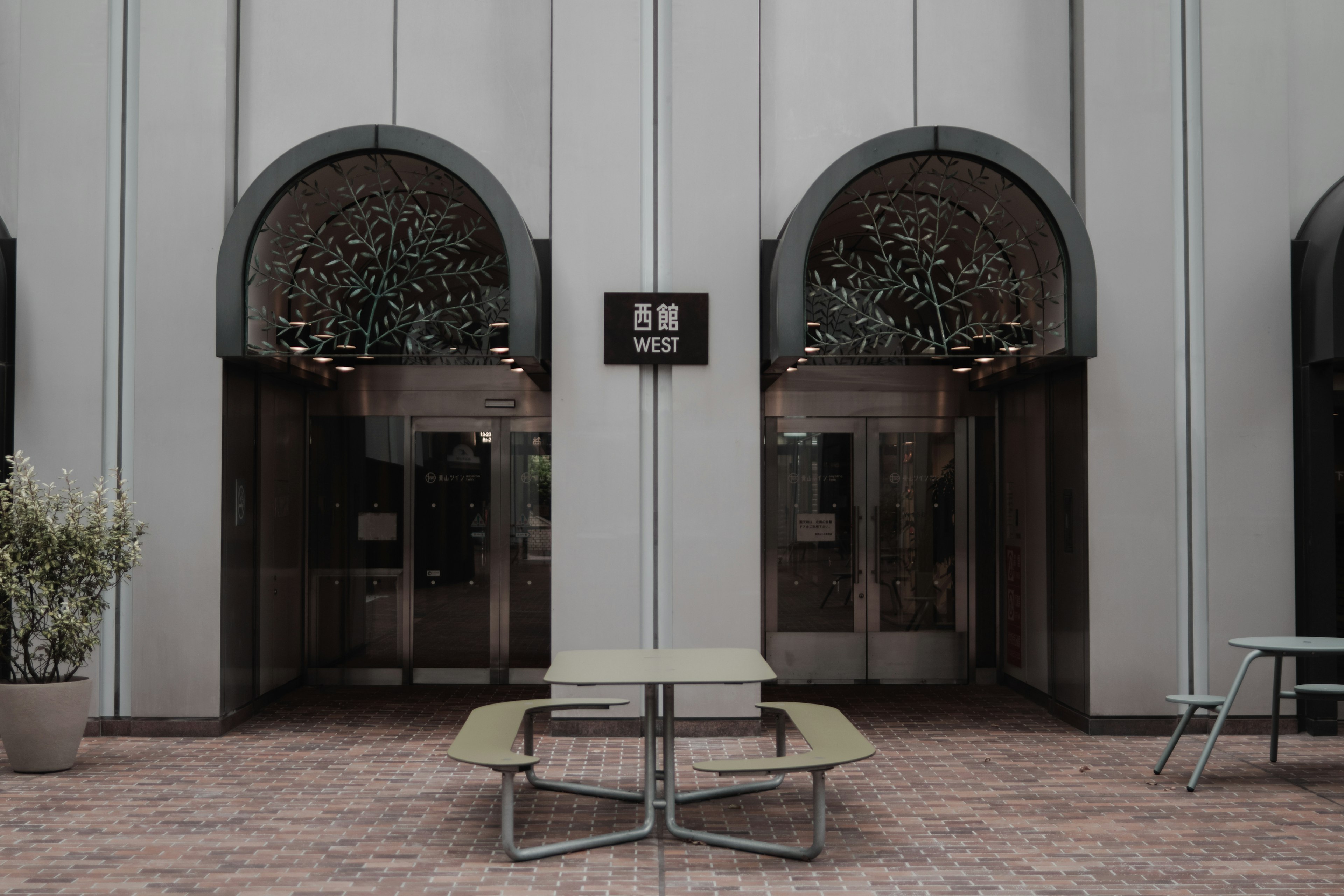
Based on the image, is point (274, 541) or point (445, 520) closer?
point (274, 541)

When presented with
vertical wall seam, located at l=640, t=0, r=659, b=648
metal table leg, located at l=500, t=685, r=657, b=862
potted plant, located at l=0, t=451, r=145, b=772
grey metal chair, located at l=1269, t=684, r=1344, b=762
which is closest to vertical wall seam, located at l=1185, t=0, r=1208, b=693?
grey metal chair, located at l=1269, t=684, r=1344, b=762

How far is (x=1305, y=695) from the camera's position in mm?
6480

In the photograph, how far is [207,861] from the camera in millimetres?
4734

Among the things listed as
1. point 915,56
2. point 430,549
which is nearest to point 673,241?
point 915,56

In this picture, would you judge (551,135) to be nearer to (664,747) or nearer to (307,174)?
(307,174)

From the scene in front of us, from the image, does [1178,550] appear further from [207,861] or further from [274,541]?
[274,541]

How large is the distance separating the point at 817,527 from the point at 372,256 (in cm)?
459

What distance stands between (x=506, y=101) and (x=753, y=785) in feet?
17.0

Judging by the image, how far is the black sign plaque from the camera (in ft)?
24.2

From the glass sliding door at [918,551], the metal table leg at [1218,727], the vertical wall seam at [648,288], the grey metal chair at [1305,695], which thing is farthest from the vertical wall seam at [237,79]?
the grey metal chair at [1305,695]

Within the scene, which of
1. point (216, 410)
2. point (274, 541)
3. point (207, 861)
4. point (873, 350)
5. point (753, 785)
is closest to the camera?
point (207, 861)

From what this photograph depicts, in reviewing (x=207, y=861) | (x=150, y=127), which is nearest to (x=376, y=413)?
(x=150, y=127)

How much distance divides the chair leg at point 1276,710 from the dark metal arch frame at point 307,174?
208 inches

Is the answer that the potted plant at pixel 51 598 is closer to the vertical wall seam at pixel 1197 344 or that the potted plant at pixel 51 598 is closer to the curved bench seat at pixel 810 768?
the curved bench seat at pixel 810 768
